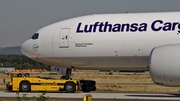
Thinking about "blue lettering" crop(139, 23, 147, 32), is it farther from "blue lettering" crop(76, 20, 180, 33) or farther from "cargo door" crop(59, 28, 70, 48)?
"cargo door" crop(59, 28, 70, 48)

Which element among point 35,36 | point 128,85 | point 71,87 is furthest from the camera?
point 128,85

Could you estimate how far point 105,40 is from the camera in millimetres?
35531

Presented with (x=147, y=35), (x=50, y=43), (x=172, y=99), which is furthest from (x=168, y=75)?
(x=50, y=43)

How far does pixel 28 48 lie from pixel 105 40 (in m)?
6.45

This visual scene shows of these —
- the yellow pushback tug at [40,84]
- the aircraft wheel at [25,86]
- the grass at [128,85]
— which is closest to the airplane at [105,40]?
the yellow pushback tug at [40,84]

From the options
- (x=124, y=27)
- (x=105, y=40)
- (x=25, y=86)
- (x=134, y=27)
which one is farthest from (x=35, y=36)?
(x=134, y=27)

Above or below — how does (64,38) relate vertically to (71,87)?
above

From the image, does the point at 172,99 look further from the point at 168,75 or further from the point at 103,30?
the point at 103,30

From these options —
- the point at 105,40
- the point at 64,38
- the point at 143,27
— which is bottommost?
the point at 105,40

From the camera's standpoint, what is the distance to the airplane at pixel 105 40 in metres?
34.3

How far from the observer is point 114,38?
116 feet

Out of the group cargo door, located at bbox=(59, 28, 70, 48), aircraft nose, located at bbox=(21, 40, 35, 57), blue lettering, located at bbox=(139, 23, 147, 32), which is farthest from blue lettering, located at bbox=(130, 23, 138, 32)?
aircraft nose, located at bbox=(21, 40, 35, 57)

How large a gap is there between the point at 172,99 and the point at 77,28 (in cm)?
950

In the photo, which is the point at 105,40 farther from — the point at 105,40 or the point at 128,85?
the point at 128,85
